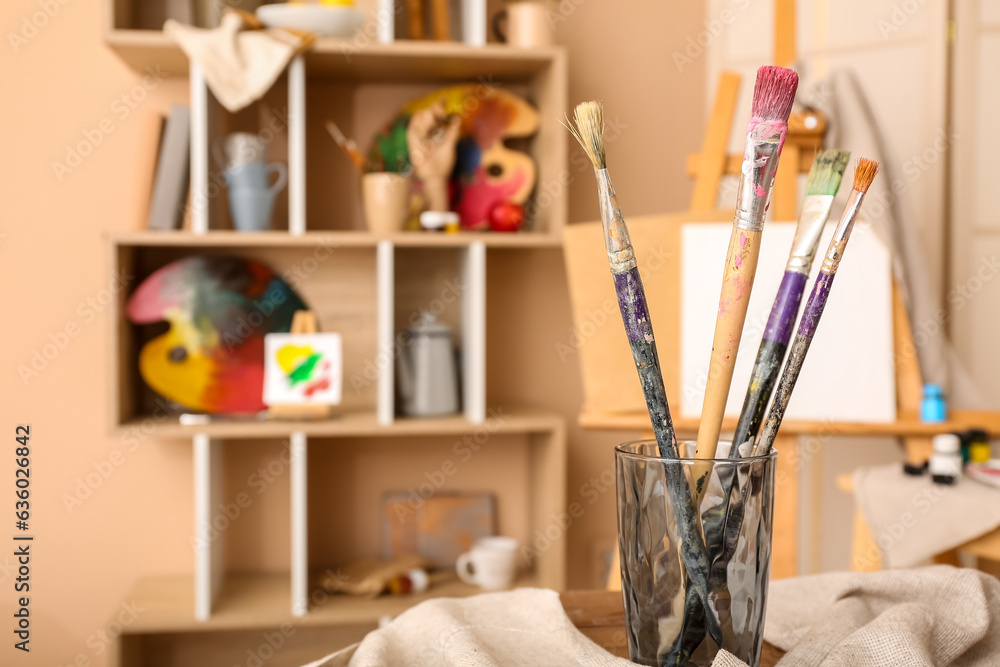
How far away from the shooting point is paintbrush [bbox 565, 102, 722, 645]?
0.55 metres

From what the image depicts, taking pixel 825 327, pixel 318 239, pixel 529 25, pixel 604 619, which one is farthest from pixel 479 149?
pixel 604 619

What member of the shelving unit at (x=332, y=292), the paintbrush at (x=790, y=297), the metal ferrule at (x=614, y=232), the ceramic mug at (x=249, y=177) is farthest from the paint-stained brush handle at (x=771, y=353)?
the ceramic mug at (x=249, y=177)

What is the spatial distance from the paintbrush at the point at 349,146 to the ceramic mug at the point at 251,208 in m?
0.19

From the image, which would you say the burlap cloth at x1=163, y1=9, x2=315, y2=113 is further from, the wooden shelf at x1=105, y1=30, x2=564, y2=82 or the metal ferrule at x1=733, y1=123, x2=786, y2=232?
the metal ferrule at x1=733, y1=123, x2=786, y2=232

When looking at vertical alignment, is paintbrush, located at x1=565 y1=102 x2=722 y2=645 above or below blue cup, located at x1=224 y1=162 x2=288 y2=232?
below

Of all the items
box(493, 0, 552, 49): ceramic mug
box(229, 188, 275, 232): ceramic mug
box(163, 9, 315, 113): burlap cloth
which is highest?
box(493, 0, 552, 49): ceramic mug

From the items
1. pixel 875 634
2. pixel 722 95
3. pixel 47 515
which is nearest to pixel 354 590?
pixel 47 515

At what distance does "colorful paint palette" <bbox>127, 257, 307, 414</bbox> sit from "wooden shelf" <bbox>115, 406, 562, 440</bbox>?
7cm

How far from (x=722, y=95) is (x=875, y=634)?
1286 mm

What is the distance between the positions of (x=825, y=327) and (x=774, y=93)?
111cm

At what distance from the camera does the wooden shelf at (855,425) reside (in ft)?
4.95

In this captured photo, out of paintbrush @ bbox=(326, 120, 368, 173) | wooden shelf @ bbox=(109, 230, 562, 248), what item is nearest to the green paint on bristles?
wooden shelf @ bbox=(109, 230, 562, 248)

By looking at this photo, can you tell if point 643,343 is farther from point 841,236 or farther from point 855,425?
point 855,425

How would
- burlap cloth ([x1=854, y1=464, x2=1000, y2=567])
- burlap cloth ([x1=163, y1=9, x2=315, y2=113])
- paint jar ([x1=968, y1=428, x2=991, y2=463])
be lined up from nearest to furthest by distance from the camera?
burlap cloth ([x1=854, y1=464, x2=1000, y2=567]) < paint jar ([x1=968, y1=428, x2=991, y2=463]) < burlap cloth ([x1=163, y1=9, x2=315, y2=113])
